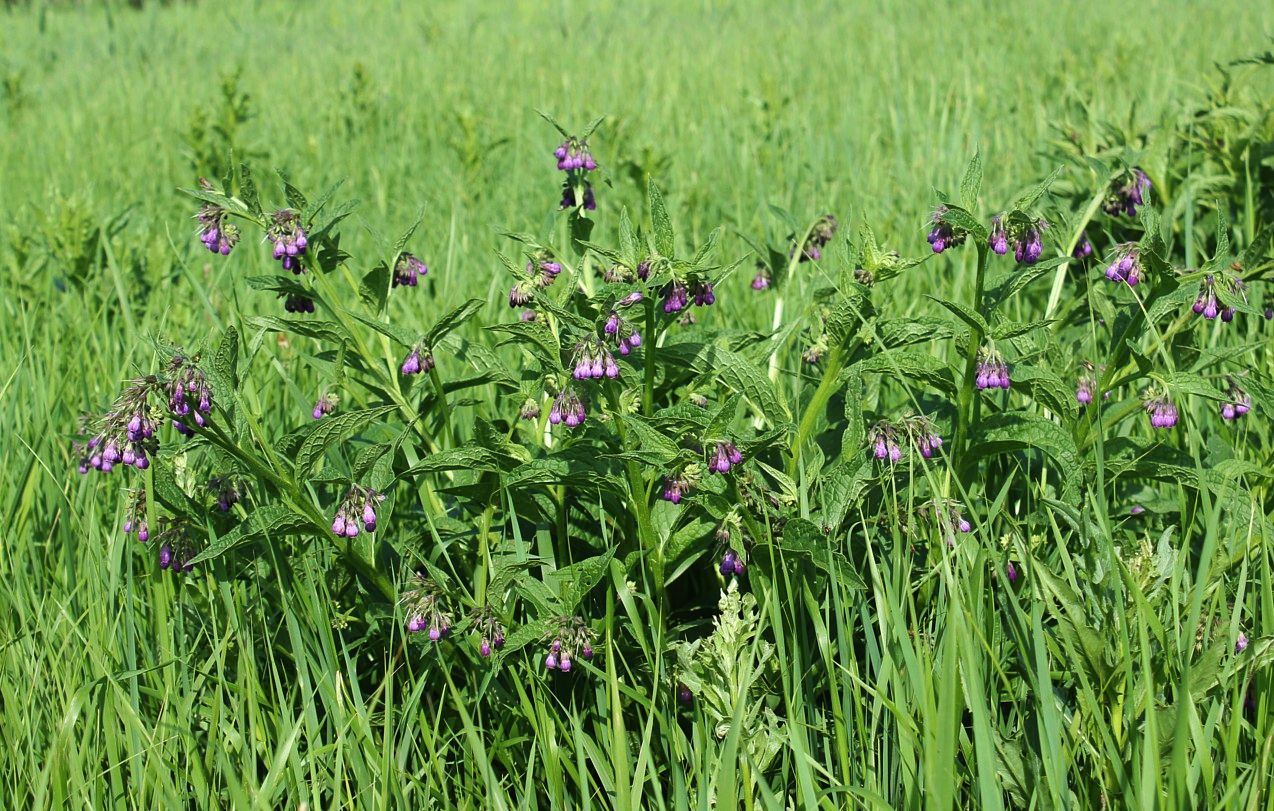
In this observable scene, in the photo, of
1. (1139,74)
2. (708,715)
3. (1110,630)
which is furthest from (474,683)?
(1139,74)

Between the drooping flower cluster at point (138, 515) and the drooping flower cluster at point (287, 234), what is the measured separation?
508 mm

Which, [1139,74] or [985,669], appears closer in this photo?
[985,669]

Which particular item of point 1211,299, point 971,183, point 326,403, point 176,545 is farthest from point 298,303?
point 1211,299

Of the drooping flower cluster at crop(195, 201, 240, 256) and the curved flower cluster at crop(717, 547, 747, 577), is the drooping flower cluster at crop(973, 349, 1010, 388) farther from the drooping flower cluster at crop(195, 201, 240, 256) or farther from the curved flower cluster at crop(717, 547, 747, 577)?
the drooping flower cluster at crop(195, 201, 240, 256)

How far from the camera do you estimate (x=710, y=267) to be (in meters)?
1.80

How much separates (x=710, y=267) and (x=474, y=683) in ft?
2.98

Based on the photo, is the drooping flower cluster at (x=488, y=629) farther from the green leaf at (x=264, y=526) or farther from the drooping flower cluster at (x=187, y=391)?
the drooping flower cluster at (x=187, y=391)

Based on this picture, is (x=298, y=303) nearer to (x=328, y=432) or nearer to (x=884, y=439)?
(x=328, y=432)

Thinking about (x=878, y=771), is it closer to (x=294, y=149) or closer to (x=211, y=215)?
(x=211, y=215)

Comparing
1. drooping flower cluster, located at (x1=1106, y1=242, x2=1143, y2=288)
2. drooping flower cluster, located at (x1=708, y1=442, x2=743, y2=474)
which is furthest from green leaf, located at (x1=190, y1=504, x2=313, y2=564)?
drooping flower cluster, located at (x1=1106, y1=242, x2=1143, y2=288)

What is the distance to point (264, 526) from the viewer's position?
73.3 inches

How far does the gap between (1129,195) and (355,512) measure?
1.64 metres

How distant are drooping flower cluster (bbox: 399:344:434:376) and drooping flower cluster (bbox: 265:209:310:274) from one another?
0.91 feet

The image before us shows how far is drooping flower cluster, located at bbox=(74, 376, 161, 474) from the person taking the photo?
169 cm
